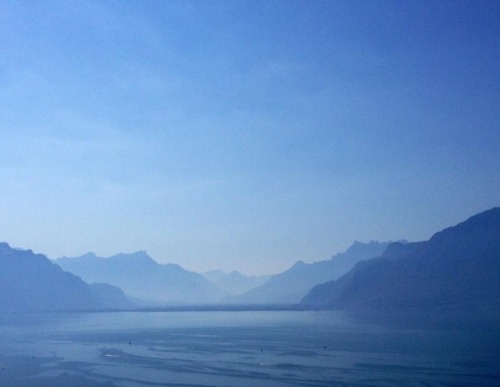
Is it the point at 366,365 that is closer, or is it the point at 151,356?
the point at 366,365

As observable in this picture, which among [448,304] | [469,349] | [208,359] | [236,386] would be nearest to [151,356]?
[208,359]

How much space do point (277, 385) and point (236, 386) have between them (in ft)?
12.7

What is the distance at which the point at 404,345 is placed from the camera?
245 ft

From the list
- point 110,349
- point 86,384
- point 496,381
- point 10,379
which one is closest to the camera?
point 496,381

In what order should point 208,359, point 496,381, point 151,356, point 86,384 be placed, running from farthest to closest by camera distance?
point 151,356
point 208,359
point 86,384
point 496,381

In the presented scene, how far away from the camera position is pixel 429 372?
51781 mm

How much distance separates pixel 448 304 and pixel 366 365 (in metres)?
151

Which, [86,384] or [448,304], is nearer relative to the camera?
[86,384]

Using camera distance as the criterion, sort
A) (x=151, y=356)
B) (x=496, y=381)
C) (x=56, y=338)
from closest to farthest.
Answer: (x=496, y=381) < (x=151, y=356) < (x=56, y=338)

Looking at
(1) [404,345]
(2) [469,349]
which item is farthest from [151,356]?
(2) [469,349]

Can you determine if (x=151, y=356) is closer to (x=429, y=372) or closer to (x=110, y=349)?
(x=110, y=349)

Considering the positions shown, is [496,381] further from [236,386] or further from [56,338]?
[56,338]

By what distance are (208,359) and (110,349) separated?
2246 cm

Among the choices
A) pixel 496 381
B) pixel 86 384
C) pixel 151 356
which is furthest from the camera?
pixel 151 356
